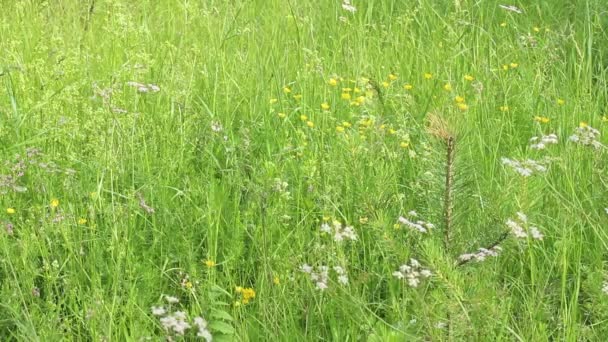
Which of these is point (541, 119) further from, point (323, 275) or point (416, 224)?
point (323, 275)

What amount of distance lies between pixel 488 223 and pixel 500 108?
45.2 inches

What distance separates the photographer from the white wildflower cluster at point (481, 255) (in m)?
1.79

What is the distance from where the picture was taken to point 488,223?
2.07m

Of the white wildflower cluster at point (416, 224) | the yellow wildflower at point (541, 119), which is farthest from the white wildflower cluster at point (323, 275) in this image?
the yellow wildflower at point (541, 119)

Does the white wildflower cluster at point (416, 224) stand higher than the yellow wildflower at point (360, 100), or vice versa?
the white wildflower cluster at point (416, 224)

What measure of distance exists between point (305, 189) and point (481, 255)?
873mm

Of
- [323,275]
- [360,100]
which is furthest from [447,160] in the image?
[360,100]

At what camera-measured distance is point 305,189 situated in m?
2.62

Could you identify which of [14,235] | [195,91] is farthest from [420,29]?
[14,235]

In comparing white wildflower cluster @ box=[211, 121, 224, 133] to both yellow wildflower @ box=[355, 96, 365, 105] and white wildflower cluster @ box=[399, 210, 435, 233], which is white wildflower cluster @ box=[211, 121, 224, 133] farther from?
white wildflower cluster @ box=[399, 210, 435, 233]

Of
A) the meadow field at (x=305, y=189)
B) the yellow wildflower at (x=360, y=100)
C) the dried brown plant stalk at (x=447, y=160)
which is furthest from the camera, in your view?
the yellow wildflower at (x=360, y=100)

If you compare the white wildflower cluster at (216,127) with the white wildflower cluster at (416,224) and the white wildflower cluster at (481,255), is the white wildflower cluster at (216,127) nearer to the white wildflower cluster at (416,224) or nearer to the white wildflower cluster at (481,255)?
the white wildflower cluster at (416,224)

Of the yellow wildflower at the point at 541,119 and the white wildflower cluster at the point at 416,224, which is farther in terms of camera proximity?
the yellow wildflower at the point at 541,119

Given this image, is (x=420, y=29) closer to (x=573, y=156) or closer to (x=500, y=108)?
(x=500, y=108)
